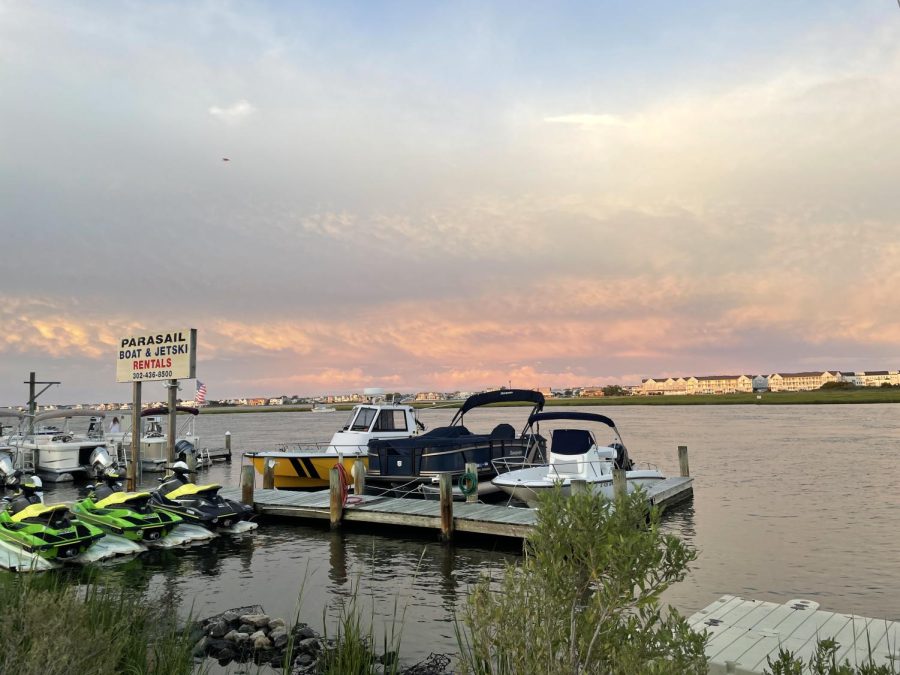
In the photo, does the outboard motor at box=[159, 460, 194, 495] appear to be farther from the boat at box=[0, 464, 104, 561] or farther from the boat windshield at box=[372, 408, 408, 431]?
the boat windshield at box=[372, 408, 408, 431]

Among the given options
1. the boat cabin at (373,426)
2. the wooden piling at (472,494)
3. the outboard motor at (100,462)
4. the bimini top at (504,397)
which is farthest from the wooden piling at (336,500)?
the outboard motor at (100,462)

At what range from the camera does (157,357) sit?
20453mm

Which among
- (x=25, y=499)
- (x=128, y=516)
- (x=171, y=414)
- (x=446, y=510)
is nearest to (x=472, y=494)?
(x=446, y=510)

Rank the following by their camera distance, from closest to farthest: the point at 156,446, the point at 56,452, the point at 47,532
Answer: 1. the point at 47,532
2. the point at 56,452
3. the point at 156,446

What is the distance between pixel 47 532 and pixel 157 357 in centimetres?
816

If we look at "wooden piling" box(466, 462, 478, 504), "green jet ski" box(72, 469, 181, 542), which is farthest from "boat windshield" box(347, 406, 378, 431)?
"green jet ski" box(72, 469, 181, 542)

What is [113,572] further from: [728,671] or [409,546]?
[728,671]

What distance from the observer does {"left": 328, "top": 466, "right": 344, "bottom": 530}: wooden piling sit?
17203 millimetres

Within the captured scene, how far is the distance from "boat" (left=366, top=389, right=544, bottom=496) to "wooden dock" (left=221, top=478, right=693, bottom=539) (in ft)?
7.67

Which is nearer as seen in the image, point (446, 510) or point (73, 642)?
point (73, 642)

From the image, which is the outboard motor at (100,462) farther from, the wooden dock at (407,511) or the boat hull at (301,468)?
the wooden dock at (407,511)

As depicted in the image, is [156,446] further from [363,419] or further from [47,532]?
[47,532]

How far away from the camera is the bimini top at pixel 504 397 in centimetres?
2310

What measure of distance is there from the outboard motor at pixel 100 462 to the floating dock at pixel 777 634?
30744mm
